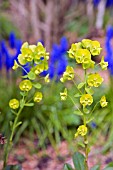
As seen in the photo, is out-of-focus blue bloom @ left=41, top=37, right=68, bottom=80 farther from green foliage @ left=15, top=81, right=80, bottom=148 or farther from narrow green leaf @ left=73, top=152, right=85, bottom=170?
narrow green leaf @ left=73, top=152, right=85, bottom=170

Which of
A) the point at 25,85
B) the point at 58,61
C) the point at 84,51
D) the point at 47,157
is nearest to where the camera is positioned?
the point at 84,51

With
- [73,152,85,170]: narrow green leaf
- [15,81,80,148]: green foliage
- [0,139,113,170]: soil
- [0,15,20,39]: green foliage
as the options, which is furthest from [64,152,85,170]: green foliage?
Answer: [0,15,20,39]: green foliage

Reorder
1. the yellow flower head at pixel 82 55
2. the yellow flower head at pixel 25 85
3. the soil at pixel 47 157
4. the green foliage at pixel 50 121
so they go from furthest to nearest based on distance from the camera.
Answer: the green foliage at pixel 50 121 → the soil at pixel 47 157 → the yellow flower head at pixel 25 85 → the yellow flower head at pixel 82 55

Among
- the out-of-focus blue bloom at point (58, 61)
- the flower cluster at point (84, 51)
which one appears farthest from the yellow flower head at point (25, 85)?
the out-of-focus blue bloom at point (58, 61)

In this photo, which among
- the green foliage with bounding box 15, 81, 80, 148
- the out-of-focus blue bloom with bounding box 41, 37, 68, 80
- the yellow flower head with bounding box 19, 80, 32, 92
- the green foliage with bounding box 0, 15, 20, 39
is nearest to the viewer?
the yellow flower head with bounding box 19, 80, 32, 92

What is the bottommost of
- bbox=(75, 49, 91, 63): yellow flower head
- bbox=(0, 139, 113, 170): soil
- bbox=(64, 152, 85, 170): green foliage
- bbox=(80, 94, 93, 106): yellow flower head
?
bbox=(64, 152, 85, 170): green foliage

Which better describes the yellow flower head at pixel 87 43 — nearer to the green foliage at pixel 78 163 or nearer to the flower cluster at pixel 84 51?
the flower cluster at pixel 84 51

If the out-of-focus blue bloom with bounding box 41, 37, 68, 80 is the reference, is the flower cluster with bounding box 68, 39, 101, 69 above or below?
below

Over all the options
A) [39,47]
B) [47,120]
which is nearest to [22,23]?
[47,120]

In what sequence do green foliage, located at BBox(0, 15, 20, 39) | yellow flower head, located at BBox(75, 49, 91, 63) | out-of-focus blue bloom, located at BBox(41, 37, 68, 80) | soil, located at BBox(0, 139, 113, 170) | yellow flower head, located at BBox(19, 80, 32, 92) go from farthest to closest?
green foliage, located at BBox(0, 15, 20, 39) → out-of-focus blue bloom, located at BBox(41, 37, 68, 80) → soil, located at BBox(0, 139, 113, 170) → yellow flower head, located at BBox(19, 80, 32, 92) → yellow flower head, located at BBox(75, 49, 91, 63)

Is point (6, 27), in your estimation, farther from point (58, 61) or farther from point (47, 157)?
point (47, 157)

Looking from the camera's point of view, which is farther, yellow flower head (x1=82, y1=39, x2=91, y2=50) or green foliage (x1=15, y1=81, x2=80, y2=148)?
green foliage (x1=15, y1=81, x2=80, y2=148)

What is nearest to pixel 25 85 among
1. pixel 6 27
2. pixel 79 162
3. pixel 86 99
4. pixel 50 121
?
pixel 86 99
